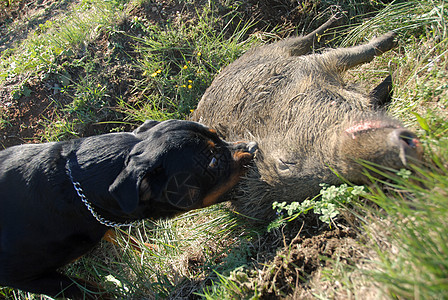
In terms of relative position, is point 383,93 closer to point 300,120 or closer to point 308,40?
point 300,120

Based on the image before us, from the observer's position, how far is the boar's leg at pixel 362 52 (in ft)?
13.3

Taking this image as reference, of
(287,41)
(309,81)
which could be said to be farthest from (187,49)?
(309,81)

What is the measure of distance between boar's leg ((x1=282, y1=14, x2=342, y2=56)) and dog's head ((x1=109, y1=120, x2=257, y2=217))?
156cm

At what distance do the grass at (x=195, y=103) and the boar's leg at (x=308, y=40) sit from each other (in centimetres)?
26

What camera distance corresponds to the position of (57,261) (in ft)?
11.7

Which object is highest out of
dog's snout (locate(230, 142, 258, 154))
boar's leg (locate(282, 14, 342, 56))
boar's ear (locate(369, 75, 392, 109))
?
boar's leg (locate(282, 14, 342, 56))

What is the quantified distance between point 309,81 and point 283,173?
104cm

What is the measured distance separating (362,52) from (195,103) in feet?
7.35

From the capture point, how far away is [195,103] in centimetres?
511

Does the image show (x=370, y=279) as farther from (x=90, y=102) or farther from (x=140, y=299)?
(x=90, y=102)

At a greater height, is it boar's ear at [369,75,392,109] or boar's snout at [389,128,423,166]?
boar's snout at [389,128,423,166]

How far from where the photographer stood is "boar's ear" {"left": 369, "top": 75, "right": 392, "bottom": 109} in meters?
3.80

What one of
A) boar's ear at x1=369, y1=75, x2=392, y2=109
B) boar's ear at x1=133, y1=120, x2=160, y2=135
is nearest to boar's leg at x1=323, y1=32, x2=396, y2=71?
boar's ear at x1=369, y1=75, x2=392, y2=109

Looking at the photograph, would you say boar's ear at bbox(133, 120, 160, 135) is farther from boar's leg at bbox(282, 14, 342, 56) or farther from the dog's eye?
boar's leg at bbox(282, 14, 342, 56)
